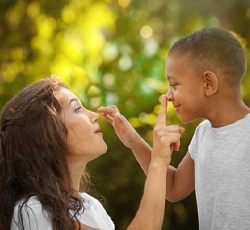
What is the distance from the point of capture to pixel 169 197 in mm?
2525

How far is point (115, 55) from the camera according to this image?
430 centimetres

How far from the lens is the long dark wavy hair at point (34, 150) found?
2.17 meters

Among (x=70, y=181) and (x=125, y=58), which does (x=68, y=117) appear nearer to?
(x=70, y=181)

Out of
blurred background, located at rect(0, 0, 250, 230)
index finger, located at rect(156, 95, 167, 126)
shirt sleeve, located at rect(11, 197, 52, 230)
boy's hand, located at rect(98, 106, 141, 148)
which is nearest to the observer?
shirt sleeve, located at rect(11, 197, 52, 230)

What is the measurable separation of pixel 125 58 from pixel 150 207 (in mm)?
2254

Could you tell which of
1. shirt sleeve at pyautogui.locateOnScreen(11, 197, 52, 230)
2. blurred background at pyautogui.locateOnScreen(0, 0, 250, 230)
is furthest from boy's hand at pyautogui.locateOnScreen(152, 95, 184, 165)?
blurred background at pyautogui.locateOnScreen(0, 0, 250, 230)

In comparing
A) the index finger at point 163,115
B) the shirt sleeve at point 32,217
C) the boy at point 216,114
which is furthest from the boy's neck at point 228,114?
the shirt sleeve at point 32,217

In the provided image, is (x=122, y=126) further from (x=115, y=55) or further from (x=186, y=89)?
(x=115, y=55)

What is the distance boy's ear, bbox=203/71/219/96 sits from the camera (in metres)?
2.29

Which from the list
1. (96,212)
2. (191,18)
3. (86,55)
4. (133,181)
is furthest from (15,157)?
(191,18)

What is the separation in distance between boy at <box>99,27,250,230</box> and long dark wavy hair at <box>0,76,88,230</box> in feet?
1.29

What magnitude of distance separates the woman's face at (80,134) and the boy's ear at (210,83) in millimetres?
384

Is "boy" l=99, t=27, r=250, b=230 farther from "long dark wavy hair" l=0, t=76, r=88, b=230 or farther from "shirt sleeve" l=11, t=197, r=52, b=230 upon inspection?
"shirt sleeve" l=11, t=197, r=52, b=230

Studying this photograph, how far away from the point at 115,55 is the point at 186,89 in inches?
80.7
